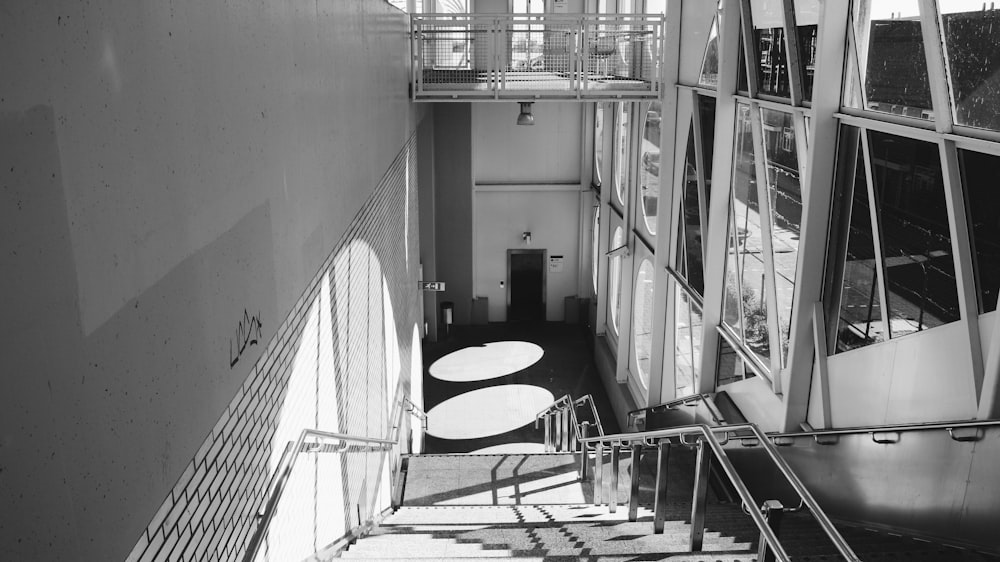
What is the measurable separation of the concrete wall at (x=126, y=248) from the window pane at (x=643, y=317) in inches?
386

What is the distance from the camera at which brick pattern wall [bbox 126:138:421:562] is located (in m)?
3.01

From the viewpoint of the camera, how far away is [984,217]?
15.0ft

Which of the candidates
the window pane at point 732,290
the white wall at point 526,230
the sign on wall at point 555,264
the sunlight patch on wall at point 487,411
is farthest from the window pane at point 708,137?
the sign on wall at point 555,264

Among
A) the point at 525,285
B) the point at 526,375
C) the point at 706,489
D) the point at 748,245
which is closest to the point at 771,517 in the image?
the point at 706,489

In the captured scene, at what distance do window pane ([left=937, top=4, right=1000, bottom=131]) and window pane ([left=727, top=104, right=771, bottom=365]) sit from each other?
3.12 meters

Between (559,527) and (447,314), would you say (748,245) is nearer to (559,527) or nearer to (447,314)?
(559,527)

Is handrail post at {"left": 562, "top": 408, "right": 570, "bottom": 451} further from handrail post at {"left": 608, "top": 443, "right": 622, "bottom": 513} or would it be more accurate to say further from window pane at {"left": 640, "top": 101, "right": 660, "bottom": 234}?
handrail post at {"left": 608, "top": 443, "right": 622, "bottom": 513}

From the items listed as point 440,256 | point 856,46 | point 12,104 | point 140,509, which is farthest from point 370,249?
point 440,256

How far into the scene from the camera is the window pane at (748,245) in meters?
7.95

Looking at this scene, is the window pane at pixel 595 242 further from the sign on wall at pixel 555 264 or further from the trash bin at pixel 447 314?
the trash bin at pixel 447 314

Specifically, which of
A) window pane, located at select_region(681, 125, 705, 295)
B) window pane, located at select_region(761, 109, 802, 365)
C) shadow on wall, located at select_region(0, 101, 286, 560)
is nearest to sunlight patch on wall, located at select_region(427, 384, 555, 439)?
window pane, located at select_region(681, 125, 705, 295)

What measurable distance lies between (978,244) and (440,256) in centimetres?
1526

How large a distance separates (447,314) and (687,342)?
8859 millimetres

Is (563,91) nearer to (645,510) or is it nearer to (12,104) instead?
(645,510)
